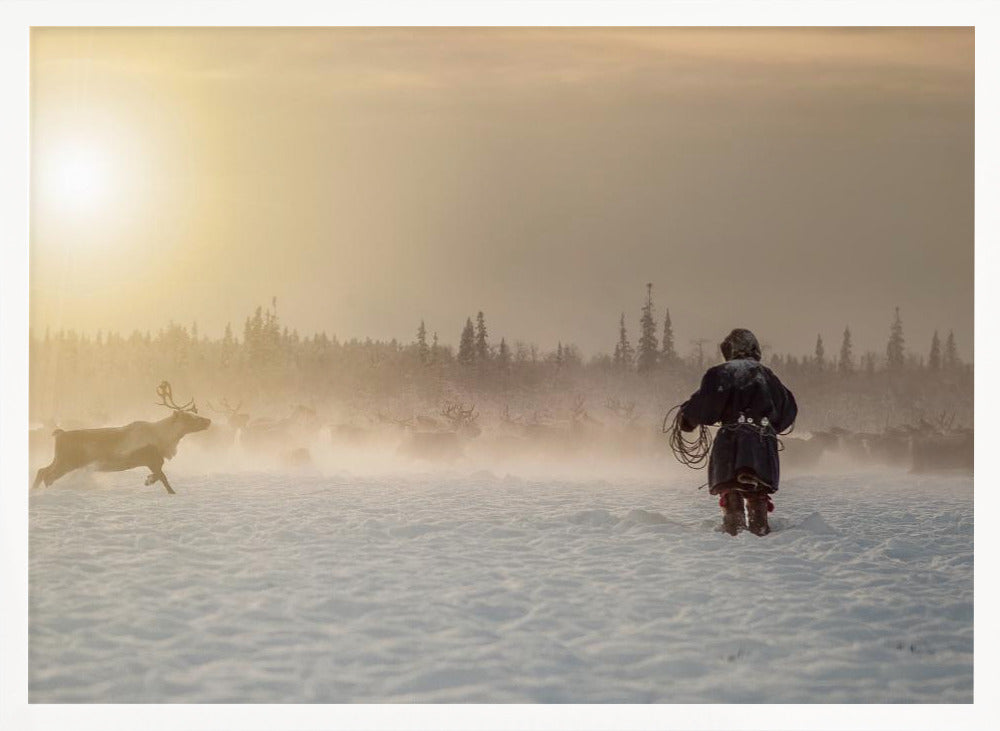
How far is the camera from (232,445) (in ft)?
20.0

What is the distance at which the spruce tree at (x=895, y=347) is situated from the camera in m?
5.93

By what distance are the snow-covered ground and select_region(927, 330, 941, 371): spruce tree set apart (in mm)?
677

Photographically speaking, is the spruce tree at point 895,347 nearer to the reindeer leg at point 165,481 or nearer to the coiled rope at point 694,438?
the coiled rope at point 694,438

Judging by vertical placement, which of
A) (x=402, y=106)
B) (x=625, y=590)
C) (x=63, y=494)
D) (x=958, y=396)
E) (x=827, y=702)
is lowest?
(x=827, y=702)

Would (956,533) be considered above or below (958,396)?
below

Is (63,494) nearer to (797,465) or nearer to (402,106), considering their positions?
(402,106)

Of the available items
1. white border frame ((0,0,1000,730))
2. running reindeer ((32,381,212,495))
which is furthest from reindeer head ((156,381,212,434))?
white border frame ((0,0,1000,730))

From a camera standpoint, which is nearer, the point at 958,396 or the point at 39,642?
the point at 39,642

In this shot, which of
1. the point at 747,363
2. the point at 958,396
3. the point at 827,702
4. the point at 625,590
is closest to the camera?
the point at 827,702

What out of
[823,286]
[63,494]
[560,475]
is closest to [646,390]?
[560,475]

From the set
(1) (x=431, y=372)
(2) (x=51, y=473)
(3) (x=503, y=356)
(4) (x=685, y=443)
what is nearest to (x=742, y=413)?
(4) (x=685, y=443)

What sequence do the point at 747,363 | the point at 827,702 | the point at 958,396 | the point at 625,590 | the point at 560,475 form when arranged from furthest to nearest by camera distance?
1. the point at 560,475
2. the point at 958,396
3. the point at 747,363
4. the point at 625,590
5. the point at 827,702

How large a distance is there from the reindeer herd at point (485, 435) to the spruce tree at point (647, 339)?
29 cm

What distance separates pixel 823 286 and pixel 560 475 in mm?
1972
